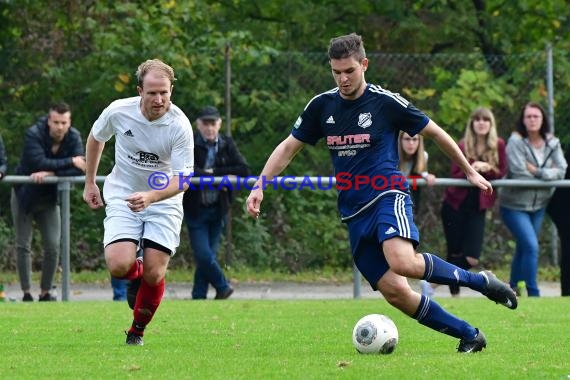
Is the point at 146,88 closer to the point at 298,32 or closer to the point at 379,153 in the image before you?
the point at 379,153

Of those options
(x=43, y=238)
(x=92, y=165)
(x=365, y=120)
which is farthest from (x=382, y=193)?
(x=43, y=238)

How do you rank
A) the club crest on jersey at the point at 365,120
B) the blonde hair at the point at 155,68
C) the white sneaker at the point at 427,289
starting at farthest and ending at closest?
the white sneaker at the point at 427,289 → the blonde hair at the point at 155,68 → the club crest on jersey at the point at 365,120

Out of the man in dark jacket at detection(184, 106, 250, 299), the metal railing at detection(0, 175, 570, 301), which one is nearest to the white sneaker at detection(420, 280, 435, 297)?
the metal railing at detection(0, 175, 570, 301)

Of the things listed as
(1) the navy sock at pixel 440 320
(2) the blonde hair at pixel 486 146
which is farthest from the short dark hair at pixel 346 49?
(2) the blonde hair at pixel 486 146

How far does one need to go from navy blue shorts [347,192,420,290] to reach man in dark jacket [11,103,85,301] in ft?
20.6

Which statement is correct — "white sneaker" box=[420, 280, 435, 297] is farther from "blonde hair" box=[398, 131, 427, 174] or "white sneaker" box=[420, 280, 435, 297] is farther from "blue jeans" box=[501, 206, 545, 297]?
"blonde hair" box=[398, 131, 427, 174]

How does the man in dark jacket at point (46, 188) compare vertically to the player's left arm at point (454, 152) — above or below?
below

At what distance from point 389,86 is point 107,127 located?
26.5 ft

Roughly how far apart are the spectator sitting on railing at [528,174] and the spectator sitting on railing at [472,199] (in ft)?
0.56

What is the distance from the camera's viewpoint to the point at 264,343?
9469 mm

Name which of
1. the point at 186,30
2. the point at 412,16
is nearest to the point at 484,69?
the point at 412,16

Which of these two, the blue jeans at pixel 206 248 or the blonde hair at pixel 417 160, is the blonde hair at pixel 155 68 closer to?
the blue jeans at pixel 206 248

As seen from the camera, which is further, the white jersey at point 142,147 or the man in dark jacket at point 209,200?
the man in dark jacket at point 209,200

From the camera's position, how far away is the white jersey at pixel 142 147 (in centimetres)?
932
